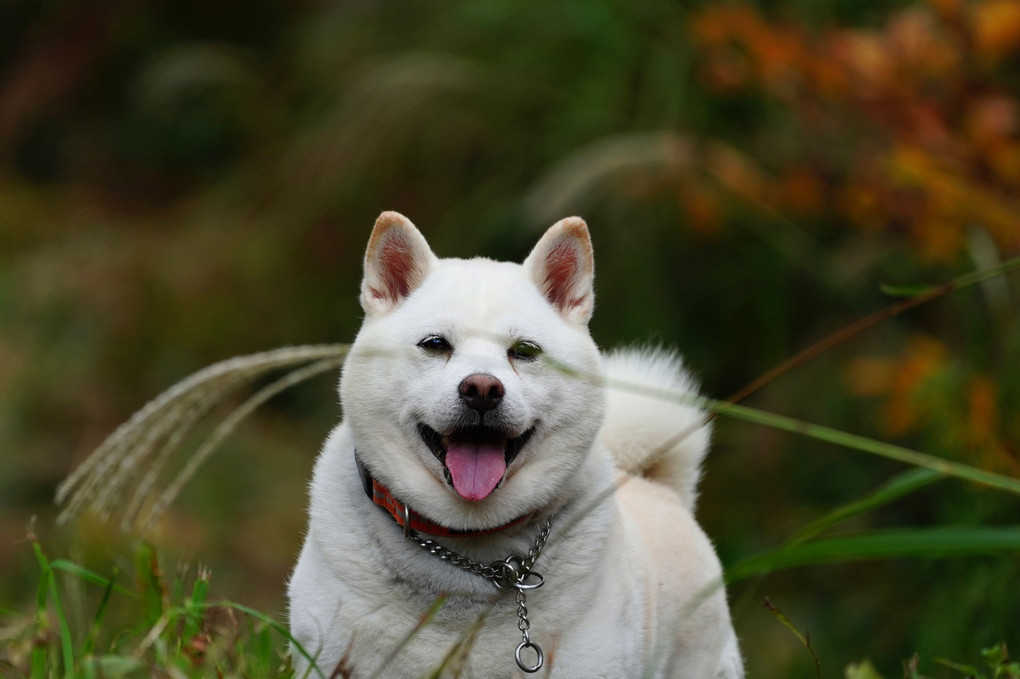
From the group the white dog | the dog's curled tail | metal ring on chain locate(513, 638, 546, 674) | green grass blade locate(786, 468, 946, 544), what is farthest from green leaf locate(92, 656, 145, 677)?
the dog's curled tail

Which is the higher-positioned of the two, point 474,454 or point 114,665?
point 474,454

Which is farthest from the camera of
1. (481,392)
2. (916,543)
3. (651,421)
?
(651,421)

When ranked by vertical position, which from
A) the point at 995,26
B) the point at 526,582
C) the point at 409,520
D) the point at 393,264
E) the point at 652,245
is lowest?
the point at 526,582

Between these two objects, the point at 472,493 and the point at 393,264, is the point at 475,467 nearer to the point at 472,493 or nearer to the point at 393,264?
the point at 472,493

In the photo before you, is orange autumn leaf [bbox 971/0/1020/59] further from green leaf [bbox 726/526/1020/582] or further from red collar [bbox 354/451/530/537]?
green leaf [bbox 726/526/1020/582]

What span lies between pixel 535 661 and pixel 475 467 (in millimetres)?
401

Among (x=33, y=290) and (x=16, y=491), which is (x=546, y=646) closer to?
(x=16, y=491)

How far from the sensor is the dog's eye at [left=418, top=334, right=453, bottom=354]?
229cm

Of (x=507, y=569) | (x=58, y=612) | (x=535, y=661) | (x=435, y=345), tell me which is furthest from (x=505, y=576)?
(x=58, y=612)

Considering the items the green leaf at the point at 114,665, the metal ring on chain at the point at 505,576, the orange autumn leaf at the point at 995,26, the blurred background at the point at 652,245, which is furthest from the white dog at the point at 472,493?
the orange autumn leaf at the point at 995,26

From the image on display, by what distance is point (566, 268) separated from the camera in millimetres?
2512

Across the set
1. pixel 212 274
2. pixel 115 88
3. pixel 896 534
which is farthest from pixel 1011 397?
pixel 115 88

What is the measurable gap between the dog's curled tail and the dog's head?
51 cm

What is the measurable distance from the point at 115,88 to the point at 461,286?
742 cm
